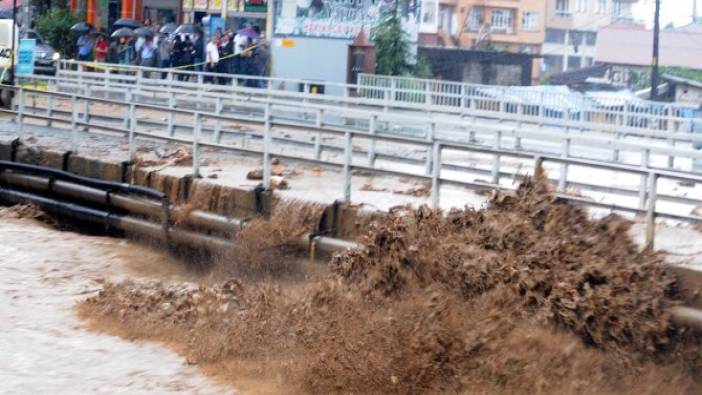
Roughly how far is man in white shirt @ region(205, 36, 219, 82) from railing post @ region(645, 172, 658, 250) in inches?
901

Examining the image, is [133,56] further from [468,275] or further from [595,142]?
[468,275]

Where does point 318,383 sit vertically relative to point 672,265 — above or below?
below

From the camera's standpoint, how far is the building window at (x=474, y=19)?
4375 cm

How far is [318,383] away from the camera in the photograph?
Result: 10539 mm

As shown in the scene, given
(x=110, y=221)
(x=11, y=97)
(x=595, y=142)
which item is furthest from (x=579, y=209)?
(x=11, y=97)

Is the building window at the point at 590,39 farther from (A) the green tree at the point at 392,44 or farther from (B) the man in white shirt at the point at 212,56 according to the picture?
(B) the man in white shirt at the point at 212,56

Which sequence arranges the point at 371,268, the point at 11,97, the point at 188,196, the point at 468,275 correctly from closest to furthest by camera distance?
the point at 468,275
the point at 371,268
the point at 188,196
the point at 11,97

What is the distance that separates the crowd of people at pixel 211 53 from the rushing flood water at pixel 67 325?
51.1 feet

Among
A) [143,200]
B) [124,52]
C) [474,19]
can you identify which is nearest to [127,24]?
[124,52]

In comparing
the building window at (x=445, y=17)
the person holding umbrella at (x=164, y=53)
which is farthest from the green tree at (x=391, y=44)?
the building window at (x=445, y=17)

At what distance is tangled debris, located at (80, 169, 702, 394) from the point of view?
10.1m

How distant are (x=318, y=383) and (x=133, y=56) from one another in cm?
2912

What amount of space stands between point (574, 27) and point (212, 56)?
17.1m

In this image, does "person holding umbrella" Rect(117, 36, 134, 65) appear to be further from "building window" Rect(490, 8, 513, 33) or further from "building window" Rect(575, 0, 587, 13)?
"building window" Rect(575, 0, 587, 13)
